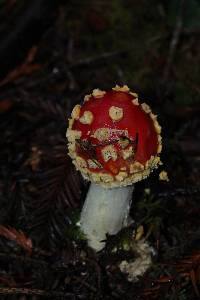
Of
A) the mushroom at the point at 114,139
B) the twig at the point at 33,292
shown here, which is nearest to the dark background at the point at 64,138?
the twig at the point at 33,292

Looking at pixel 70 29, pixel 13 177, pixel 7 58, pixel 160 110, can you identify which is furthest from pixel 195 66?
pixel 13 177

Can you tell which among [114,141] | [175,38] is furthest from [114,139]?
[175,38]

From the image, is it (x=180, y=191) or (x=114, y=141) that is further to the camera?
(x=180, y=191)

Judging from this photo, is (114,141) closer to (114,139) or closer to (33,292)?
(114,139)

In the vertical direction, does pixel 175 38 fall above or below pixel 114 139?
above

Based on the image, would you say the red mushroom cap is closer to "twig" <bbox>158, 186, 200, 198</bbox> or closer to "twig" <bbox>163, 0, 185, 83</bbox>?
"twig" <bbox>158, 186, 200, 198</bbox>

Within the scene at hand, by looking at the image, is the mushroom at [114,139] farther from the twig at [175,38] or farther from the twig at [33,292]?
the twig at [175,38]

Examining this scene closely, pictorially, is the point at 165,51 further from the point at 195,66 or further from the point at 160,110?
the point at 160,110

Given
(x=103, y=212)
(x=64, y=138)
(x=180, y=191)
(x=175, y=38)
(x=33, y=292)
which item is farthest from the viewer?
(x=175, y=38)
